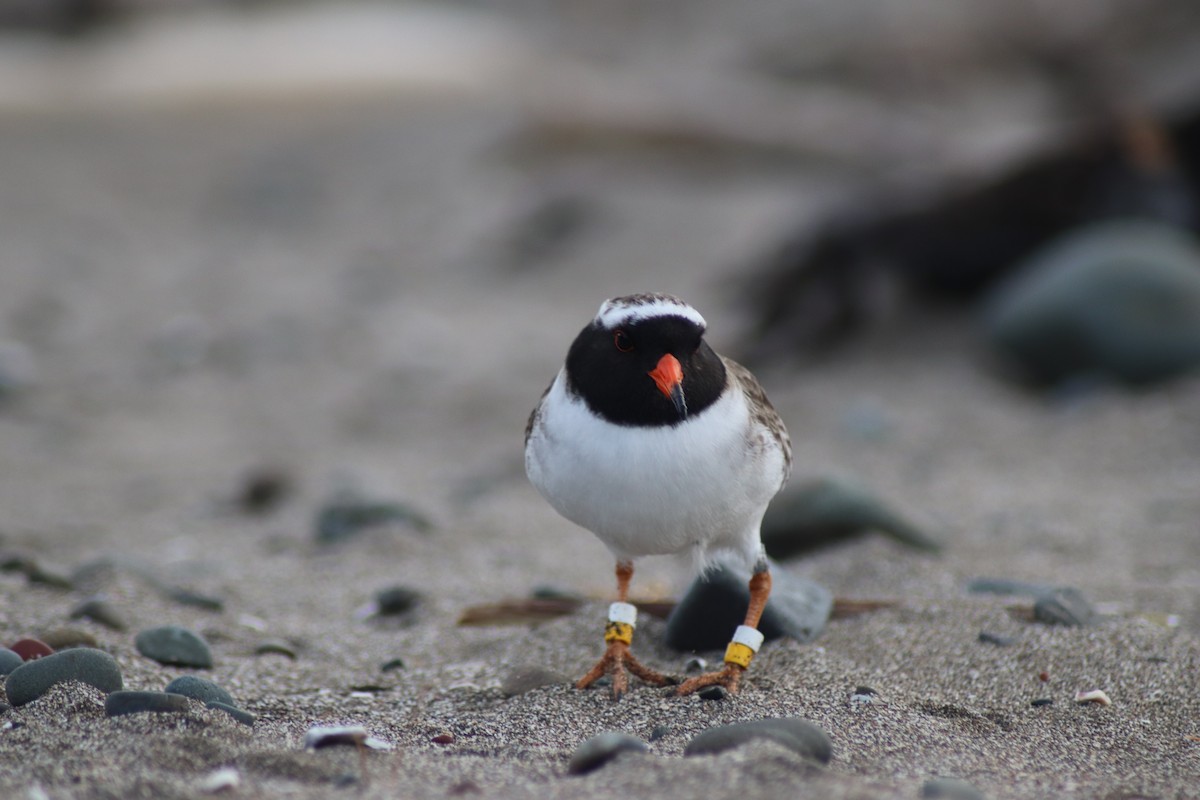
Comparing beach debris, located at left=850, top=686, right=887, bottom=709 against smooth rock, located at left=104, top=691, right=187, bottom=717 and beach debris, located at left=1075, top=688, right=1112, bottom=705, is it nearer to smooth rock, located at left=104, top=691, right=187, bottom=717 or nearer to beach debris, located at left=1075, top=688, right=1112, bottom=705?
beach debris, located at left=1075, top=688, right=1112, bottom=705

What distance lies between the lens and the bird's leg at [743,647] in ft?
13.4

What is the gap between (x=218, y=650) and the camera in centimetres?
467

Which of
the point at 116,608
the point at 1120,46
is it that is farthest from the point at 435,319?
the point at 1120,46

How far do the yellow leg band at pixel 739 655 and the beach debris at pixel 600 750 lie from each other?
2.37ft

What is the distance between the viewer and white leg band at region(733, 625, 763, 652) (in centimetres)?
414

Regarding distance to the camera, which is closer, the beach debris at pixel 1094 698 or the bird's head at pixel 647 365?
the bird's head at pixel 647 365

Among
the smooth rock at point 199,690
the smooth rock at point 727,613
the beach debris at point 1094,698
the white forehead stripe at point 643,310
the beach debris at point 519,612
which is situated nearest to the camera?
the white forehead stripe at point 643,310

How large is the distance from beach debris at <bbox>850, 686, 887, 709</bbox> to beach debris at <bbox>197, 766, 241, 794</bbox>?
1900mm

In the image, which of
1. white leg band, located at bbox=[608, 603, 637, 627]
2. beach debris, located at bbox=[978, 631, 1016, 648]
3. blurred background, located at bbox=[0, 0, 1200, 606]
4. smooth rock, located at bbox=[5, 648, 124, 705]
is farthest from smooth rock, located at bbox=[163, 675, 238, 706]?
beach debris, located at bbox=[978, 631, 1016, 648]

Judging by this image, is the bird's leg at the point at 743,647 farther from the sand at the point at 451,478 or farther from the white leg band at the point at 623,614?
the white leg band at the point at 623,614

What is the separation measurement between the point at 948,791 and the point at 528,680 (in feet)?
5.42

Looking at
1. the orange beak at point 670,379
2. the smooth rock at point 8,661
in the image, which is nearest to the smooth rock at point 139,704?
the smooth rock at point 8,661

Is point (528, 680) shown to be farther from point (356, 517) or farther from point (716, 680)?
point (356, 517)

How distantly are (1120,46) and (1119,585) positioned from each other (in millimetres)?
13692
